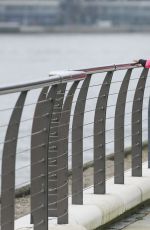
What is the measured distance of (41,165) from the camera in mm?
6625

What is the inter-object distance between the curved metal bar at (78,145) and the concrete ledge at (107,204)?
9 centimetres

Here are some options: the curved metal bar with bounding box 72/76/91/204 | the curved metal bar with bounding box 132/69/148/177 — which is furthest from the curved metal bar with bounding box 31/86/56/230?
the curved metal bar with bounding box 132/69/148/177

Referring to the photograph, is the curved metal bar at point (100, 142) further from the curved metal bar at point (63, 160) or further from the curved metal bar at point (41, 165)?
the curved metal bar at point (41, 165)

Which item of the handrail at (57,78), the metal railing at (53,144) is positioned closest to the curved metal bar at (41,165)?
the metal railing at (53,144)

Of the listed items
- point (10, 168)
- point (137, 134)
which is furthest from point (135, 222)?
point (10, 168)

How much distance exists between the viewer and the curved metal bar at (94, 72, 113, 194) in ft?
25.9

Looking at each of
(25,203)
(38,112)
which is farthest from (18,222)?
(25,203)

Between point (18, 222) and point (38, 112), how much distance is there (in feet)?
2.66

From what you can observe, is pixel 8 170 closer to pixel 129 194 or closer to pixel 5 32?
pixel 129 194

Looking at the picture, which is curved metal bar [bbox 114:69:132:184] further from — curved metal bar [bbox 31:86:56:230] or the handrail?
curved metal bar [bbox 31:86:56:230]

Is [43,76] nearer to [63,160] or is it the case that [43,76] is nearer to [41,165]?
[63,160]

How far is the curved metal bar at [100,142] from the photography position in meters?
7.89

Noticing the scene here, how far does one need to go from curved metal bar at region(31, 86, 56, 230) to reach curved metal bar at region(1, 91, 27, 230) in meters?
0.37

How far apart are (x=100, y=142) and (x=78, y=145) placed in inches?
17.6
